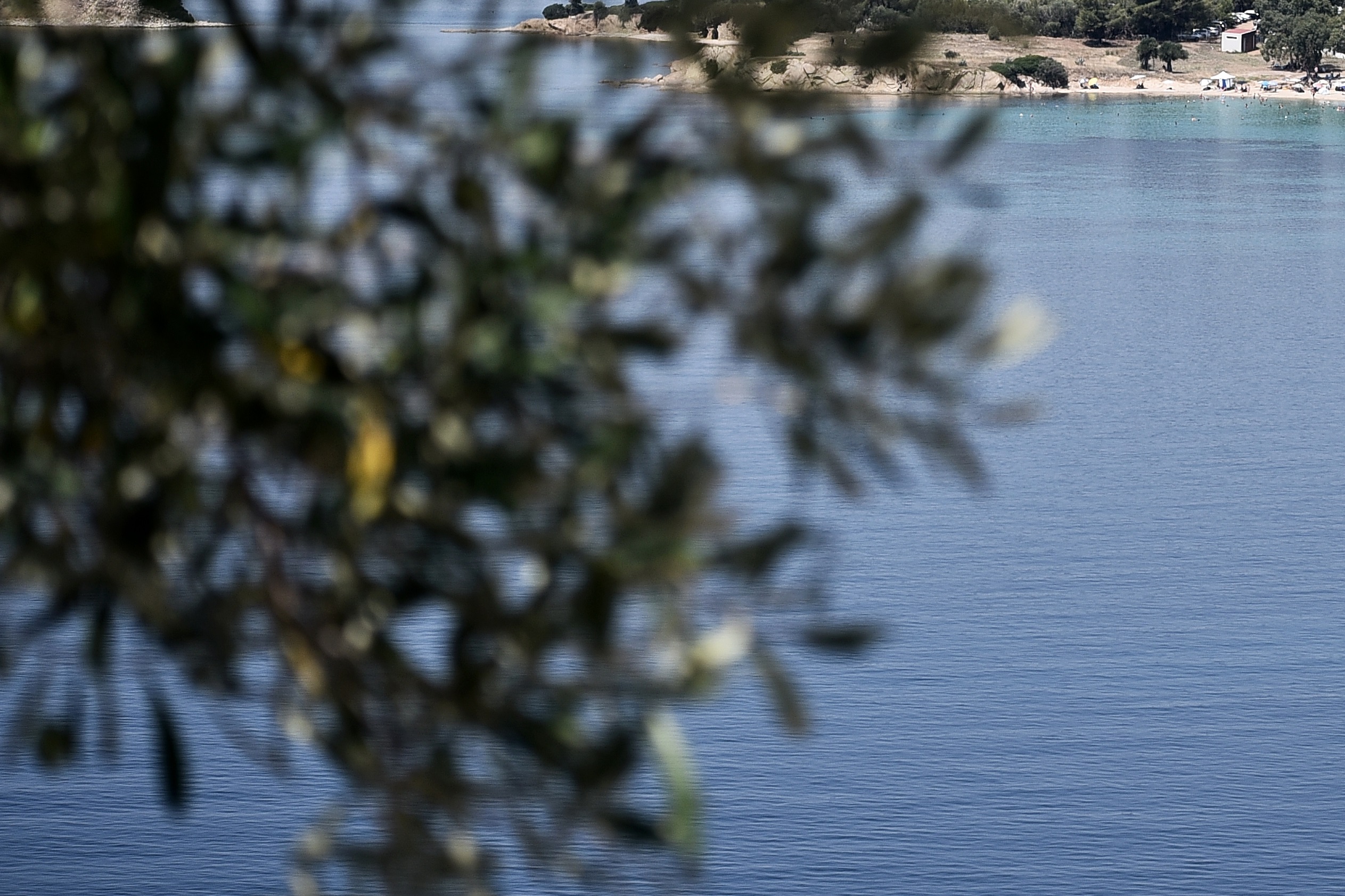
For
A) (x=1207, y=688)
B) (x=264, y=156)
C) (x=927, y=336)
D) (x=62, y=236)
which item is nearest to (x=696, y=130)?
(x=927, y=336)

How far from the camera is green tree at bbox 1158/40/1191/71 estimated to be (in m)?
100

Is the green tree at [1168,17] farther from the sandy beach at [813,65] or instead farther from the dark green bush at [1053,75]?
the sandy beach at [813,65]

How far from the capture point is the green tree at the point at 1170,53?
10006 cm

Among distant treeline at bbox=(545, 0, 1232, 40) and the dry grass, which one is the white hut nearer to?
the dry grass

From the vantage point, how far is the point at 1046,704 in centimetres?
3194

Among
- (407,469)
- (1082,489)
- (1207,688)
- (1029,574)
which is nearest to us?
(407,469)

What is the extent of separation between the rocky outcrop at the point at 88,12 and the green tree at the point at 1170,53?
103176 mm

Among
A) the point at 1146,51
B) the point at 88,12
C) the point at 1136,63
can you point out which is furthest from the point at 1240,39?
the point at 88,12

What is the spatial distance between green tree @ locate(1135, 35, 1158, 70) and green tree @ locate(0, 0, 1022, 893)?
102365 millimetres

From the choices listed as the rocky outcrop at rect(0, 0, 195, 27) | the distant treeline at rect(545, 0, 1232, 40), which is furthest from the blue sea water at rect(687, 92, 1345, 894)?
the rocky outcrop at rect(0, 0, 195, 27)

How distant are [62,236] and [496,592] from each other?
567mm

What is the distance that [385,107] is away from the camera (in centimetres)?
202

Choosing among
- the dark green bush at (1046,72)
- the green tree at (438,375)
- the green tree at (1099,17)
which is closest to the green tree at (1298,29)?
the green tree at (1099,17)

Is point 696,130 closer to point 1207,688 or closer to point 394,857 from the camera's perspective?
point 394,857
